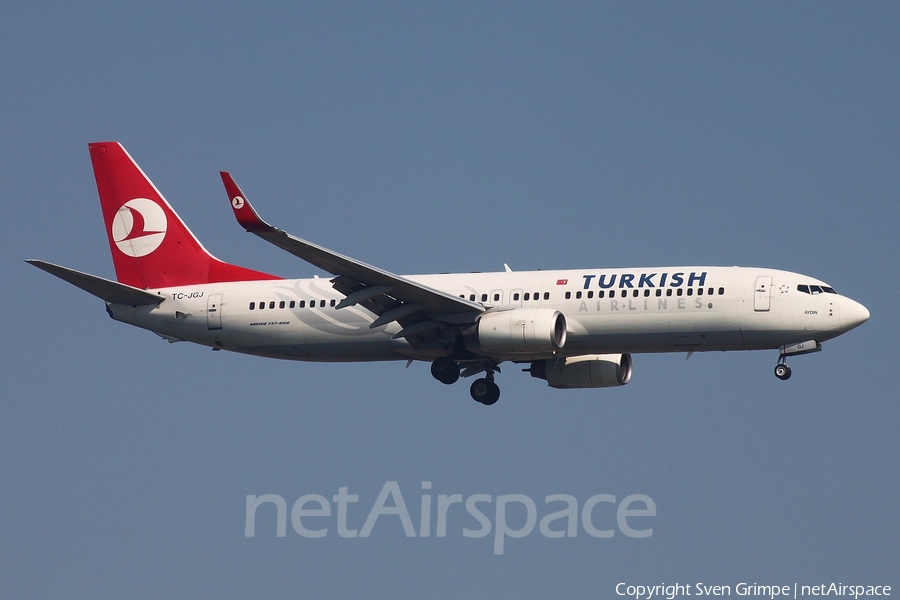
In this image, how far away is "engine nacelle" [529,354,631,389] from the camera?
4931 cm

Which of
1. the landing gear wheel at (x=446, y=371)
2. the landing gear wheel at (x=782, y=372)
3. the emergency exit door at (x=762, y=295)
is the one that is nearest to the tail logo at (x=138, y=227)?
the landing gear wheel at (x=446, y=371)

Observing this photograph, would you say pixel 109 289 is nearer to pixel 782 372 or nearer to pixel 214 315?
pixel 214 315

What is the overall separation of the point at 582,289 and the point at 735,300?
5.06 meters

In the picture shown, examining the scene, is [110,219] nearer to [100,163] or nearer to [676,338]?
[100,163]

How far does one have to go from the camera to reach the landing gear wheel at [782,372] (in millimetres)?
44763

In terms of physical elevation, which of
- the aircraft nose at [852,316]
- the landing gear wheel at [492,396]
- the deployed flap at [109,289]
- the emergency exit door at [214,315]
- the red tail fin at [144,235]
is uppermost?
the red tail fin at [144,235]

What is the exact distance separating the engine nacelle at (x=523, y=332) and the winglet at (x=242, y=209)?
876 cm

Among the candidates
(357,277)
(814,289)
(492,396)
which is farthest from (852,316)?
(357,277)

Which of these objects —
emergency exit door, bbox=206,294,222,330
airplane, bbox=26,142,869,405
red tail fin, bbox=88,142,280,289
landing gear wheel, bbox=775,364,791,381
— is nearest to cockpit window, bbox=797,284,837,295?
airplane, bbox=26,142,869,405

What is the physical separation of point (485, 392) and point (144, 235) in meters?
14.8

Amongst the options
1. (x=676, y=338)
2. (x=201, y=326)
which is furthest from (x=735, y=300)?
(x=201, y=326)

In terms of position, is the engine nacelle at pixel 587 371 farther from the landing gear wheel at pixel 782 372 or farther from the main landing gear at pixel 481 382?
the landing gear wheel at pixel 782 372

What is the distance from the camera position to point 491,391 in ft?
160

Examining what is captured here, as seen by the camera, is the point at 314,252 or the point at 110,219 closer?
the point at 314,252
